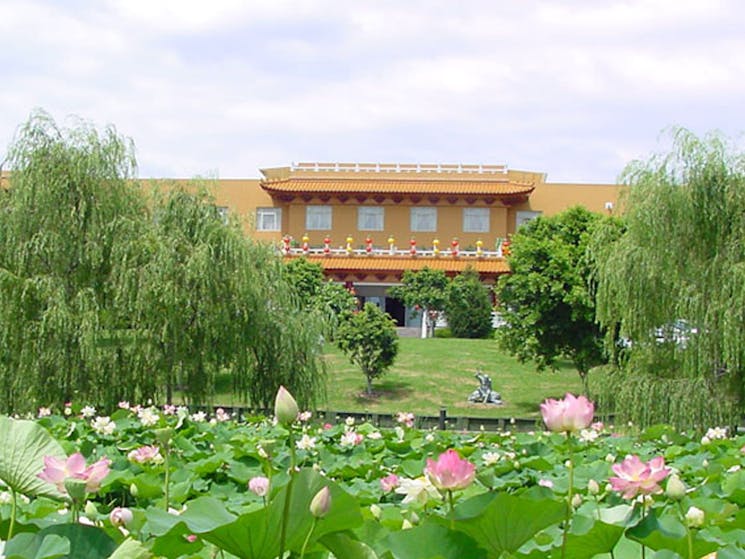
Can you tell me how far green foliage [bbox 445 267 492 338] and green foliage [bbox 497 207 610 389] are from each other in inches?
236

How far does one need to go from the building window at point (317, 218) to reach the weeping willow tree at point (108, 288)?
21.9 m

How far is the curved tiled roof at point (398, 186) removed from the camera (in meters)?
34.5

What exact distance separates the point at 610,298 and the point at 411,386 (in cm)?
920

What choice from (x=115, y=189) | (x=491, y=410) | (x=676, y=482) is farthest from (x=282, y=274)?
(x=676, y=482)

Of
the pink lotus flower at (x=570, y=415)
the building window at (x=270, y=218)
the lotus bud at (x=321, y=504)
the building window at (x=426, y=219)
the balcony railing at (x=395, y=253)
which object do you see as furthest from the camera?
the building window at (x=270, y=218)

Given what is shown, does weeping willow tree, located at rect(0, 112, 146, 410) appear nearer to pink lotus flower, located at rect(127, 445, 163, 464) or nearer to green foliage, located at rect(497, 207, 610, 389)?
pink lotus flower, located at rect(127, 445, 163, 464)

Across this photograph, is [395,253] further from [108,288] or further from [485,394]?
[108,288]

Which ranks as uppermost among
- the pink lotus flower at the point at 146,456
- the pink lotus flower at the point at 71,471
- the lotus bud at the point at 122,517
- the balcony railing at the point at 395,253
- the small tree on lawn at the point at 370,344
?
the balcony railing at the point at 395,253

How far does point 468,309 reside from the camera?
29609 millimetres

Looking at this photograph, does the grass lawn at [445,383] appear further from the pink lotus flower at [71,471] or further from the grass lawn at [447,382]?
the pink lotus flower at [71,471]

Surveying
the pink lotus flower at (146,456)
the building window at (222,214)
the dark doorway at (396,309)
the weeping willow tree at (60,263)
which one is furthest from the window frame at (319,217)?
→ the pink lotus flower at (146,456)

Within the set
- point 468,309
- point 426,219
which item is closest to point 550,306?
point 468,309

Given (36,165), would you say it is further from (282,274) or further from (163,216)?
(282,274)

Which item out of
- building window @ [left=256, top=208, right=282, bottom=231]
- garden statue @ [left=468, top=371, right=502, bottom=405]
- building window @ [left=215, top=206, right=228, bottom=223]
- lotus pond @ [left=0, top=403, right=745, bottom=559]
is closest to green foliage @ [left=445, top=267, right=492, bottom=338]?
garden statue @ [left=468, top=371, right=502, bottom=405]
